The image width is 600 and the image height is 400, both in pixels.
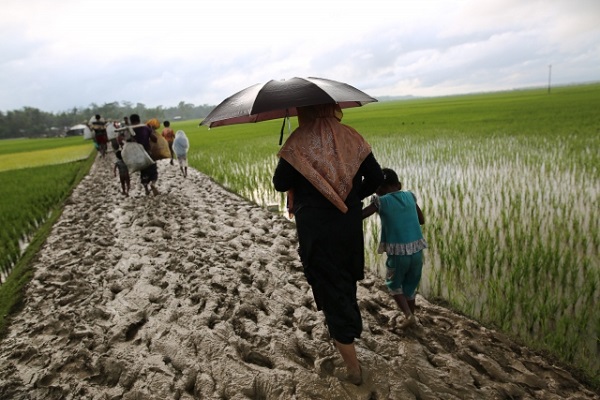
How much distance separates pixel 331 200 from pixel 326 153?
0.23 meters

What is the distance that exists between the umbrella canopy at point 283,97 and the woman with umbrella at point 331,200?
0.31 ft

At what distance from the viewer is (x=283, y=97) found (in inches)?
67.4

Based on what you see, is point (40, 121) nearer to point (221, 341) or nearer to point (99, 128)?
point (99, 128)

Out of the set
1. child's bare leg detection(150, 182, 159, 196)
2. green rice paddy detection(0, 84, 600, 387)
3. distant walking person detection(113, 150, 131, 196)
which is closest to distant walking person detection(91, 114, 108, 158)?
green rice paddy detection(0, 84, 600, 387)

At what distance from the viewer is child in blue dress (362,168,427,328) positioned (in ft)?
7.43

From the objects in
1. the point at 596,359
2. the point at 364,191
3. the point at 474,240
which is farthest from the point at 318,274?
the point at 474,240

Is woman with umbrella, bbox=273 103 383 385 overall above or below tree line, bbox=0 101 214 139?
below

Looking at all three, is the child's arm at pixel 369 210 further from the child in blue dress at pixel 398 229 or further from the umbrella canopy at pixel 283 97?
the umbrella canopy at pixel 283 97

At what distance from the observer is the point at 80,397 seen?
2.03 metres

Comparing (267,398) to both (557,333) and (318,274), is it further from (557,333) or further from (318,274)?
(557,333)

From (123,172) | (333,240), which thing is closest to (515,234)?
(333,240)

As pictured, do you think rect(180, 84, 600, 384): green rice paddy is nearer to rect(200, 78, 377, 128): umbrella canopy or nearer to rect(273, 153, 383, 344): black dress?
rect(273, 153, 383, 344): black dress

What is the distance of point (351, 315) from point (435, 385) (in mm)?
642

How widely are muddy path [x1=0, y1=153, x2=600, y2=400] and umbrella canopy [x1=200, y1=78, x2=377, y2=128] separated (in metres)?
1.51
